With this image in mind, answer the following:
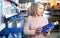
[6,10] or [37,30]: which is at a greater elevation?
[6,10]

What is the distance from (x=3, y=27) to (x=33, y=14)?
0.34m

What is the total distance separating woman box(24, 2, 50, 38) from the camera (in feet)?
3.65

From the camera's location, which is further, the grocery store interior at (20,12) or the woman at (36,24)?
the grocery store interior at (20,12)

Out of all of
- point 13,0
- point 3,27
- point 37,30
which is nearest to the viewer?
point 37,30

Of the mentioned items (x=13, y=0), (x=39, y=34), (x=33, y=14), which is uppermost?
(x=13, y=0)

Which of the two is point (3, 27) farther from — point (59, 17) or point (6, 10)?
point (59, 17)

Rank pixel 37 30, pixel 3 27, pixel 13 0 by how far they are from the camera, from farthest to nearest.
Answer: pixel 13 0 < pixel 3 27 < pixel 37 30

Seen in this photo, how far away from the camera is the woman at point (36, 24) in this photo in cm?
111

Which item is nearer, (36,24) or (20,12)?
(36,24)

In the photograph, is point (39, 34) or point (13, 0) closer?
point (39, 34)

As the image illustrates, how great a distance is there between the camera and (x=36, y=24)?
45.3 inches

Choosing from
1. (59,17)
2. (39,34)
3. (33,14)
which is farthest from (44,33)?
(59,17)

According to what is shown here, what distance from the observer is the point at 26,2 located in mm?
1440

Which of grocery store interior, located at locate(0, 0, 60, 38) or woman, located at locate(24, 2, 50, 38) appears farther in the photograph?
grocery store interior, located at locate(0, 0, 60, 38)
